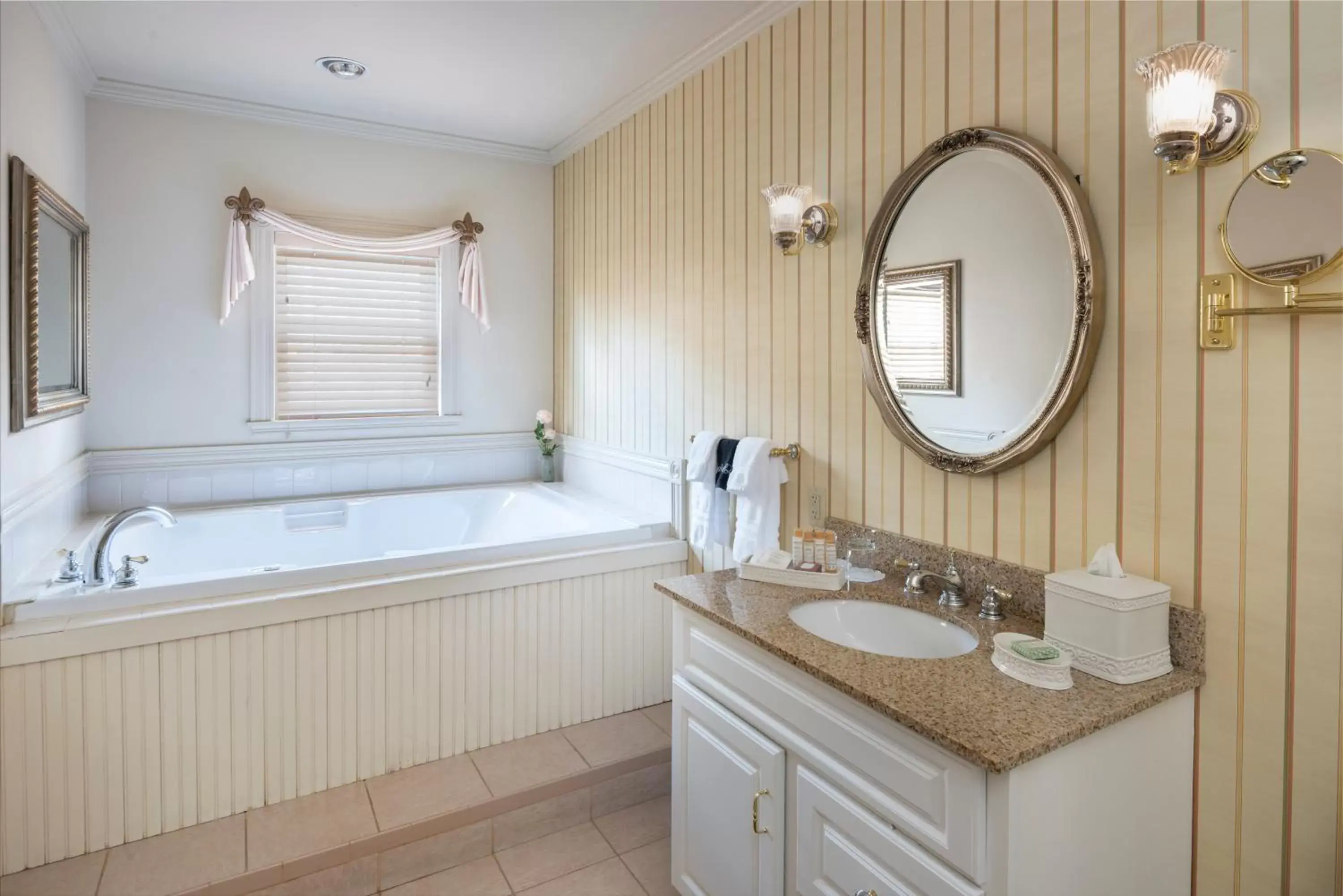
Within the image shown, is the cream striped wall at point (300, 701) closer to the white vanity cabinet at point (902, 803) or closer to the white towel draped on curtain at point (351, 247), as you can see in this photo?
the white vanity cabinet at point (902, 803)

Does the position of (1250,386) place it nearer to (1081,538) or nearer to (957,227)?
→ (1081,538)

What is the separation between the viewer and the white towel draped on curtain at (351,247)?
3371 mm

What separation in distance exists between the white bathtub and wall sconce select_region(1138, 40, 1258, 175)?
212 cm

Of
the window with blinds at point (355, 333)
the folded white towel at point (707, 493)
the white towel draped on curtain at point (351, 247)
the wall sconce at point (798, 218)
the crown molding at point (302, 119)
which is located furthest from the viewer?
the window with blinds at point (355, 333)

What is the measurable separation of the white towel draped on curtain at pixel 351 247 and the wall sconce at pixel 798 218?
2.07 meters

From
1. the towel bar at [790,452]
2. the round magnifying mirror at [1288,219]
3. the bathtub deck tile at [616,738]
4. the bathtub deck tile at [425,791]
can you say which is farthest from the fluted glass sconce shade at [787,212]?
the bathtub deck tile at [425,791]

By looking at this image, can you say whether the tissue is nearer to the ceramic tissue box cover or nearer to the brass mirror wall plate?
the ceramic tissue box cover

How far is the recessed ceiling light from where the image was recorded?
9.46ft

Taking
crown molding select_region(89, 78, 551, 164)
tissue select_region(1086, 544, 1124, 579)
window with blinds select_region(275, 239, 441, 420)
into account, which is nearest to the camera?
tissue select_region(1086, 544, 1124, 579)

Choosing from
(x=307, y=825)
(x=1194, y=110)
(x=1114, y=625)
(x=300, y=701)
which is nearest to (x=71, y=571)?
(x=300, y=701)

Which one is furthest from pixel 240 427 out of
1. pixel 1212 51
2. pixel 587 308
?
pixel 1212 51

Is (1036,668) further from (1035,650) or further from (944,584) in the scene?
(944,584)

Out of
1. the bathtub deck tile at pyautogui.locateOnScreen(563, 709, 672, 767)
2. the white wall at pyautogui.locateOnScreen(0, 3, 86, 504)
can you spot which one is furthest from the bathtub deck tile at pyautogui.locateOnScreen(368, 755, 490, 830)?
the white wall at pyautogui.locateOnScreen(0, 3, 86, 504)

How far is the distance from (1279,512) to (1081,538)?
14.2 inches
